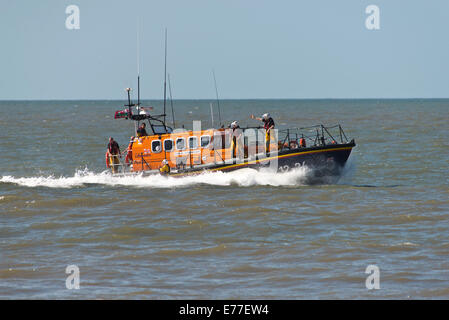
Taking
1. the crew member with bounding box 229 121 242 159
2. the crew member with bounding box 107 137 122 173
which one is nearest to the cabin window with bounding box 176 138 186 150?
the crew member with bounding box 229 121 242 159

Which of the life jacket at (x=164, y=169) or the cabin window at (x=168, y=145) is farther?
the cabin window at (x=168, y=145)

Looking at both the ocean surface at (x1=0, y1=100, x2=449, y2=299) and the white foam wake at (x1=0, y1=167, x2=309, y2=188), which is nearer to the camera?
the ocean surface at (x1=0, y1=100, x2=449, y2=299)

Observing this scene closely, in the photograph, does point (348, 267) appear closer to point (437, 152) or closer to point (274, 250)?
point (274, 250)

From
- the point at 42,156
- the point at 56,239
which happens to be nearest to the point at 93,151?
the point at 42,156

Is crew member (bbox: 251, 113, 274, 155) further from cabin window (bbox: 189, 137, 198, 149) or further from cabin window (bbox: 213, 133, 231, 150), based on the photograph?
cabin window (bbox: 189, 137, 198, 149)

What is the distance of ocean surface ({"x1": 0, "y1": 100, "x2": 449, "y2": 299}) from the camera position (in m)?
11.6

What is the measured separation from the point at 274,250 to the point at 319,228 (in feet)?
8.03

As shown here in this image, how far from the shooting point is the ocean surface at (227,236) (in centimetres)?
1159

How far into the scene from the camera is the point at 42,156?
117 feet

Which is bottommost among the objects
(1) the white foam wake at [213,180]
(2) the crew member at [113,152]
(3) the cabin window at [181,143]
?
(1) the white foam wake at [213,180]

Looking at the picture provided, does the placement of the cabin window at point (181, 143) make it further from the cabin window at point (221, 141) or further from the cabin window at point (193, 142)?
the cabin window at point (221, 141)

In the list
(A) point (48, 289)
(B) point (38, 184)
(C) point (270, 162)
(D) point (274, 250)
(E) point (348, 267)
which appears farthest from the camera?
(B) point (38, 184)

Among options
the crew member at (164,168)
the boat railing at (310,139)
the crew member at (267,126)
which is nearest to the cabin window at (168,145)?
the crew member at (164,168)

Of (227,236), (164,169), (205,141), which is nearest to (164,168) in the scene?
(164,169)
